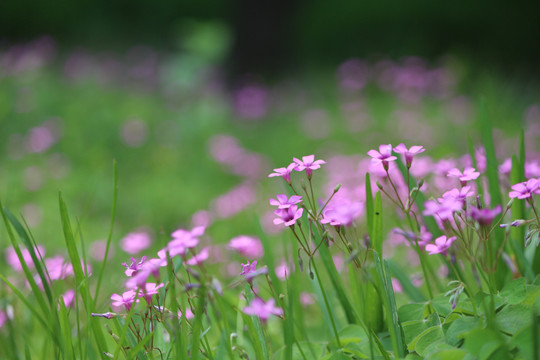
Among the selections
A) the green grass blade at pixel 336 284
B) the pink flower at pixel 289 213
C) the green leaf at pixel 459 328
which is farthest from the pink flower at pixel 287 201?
the green leaf at pixel 459 328

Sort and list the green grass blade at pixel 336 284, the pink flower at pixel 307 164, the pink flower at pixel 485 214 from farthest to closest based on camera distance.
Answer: the green grass blade at pixel 336 284 → the pink flower at pixel 307 164 → the pink flower at pixel 485 214

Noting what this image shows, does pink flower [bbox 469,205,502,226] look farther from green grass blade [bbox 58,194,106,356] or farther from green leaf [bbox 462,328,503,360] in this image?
green grass blade [bbox 58,194,106,356]

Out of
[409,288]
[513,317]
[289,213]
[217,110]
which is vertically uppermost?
[289,213]

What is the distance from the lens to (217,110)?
6125 millimetres

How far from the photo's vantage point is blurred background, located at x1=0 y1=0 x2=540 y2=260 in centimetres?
381

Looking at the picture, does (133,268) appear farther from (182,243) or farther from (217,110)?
(217,110)

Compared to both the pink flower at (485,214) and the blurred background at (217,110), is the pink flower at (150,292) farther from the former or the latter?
the pink flower at (485,214)

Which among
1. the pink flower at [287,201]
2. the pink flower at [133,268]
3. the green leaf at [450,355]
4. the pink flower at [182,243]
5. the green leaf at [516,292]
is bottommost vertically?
the green leaf at [450,355]

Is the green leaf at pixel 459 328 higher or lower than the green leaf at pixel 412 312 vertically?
higher

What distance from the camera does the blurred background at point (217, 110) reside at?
3.81 metres

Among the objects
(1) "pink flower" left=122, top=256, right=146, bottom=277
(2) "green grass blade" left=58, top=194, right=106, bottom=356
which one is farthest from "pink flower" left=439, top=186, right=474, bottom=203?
(2) "green grass blade" left=58, top=194, right=106, bottom=356

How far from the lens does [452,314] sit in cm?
105

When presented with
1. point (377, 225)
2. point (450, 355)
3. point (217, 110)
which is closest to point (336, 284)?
point (377, 225)

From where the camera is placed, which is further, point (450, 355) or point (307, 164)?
point (307, 164)
